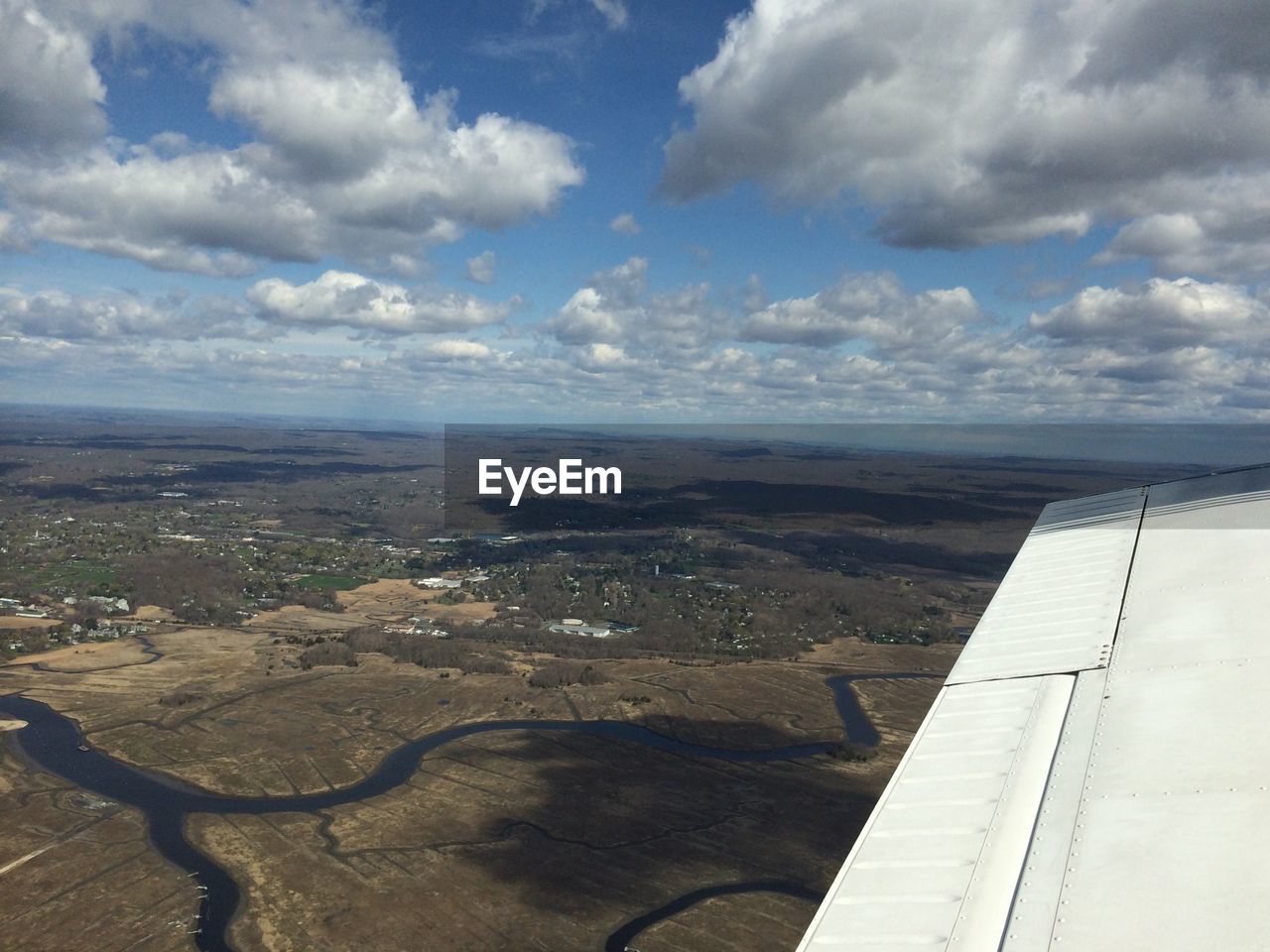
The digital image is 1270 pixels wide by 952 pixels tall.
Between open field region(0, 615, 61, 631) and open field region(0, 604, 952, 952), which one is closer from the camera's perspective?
open field region(0, 604, 952, 952)

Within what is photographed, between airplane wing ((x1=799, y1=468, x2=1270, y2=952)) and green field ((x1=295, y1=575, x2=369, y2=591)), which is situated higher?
airplane wing ((x1=799, y1=468, x2=1270, y2=952))

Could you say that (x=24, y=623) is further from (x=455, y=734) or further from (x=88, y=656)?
(x=455, y=734)

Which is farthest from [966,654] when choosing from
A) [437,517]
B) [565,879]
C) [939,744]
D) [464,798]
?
[437,517]

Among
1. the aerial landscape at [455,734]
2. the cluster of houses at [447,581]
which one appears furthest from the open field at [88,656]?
the cluster of houses at [447,581]

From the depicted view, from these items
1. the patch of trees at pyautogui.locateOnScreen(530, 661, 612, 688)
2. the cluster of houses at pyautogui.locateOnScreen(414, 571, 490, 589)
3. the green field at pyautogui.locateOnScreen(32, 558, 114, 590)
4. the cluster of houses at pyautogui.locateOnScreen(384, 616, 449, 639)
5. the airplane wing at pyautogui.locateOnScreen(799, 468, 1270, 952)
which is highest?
the airplane wing at pyautogui.locateOnScreen(799, 468, 1270, 952)

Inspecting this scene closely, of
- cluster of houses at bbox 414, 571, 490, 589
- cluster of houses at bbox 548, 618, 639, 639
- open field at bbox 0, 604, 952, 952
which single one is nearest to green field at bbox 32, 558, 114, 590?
cluster of houses at bbox 414, 571, 490, 589

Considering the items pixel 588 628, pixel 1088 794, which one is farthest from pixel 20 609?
pixel 1088 794

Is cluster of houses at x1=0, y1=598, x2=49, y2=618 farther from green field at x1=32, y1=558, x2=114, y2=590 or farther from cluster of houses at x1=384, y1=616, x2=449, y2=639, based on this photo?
cluster of houses at x1=384, y1=616, x2=449, y2=639
